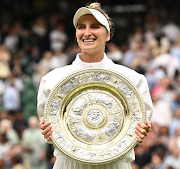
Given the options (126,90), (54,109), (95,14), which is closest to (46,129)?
(54,109)

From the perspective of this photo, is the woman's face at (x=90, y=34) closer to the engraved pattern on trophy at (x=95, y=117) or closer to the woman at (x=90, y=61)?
the woman at (x=90, y=61)

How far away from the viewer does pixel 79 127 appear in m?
4.78

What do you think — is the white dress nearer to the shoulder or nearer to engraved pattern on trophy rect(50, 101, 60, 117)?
the shoulder

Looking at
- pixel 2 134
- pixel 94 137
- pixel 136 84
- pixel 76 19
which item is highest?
pixel 76 19

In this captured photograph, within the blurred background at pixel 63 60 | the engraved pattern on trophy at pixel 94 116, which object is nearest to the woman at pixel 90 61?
the engraved pattern on trophy at pixel 94 116

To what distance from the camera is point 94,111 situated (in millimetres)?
4777

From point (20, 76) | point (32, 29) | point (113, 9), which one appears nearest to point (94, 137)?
point (20, 76)

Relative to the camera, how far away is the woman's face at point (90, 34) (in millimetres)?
4938

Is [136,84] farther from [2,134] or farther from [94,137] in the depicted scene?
[2,134]

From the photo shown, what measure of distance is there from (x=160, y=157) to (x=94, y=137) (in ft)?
16.6

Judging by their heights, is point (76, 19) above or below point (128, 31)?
above

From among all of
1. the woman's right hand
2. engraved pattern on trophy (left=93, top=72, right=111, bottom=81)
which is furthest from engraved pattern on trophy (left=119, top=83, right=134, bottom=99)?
the woman's right hand

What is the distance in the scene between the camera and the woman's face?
4938 millimetres

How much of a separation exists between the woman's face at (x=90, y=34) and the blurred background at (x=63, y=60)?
484 centimetres
